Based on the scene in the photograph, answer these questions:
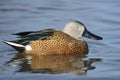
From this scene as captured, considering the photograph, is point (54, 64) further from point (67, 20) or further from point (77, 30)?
point (67, 20)

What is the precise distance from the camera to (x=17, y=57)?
10.8 metres

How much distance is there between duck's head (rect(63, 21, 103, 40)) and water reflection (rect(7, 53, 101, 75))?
56 cm

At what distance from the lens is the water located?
31.1 feet

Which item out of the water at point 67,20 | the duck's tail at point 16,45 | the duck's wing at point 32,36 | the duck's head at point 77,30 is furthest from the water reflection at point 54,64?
the duck's head at point 77,30

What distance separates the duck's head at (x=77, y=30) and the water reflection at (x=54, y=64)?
56 cm

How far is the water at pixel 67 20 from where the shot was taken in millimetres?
9484

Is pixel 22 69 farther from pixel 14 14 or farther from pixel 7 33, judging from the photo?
pixel 14 14

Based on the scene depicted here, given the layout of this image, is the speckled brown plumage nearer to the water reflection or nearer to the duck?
the duck

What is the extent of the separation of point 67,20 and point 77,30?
238 cm

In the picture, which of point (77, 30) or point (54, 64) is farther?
point (77, 30)

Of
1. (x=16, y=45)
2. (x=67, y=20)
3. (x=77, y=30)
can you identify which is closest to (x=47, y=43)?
(x=16, y=45)

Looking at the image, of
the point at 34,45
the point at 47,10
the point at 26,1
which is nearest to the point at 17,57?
the point at 34,45

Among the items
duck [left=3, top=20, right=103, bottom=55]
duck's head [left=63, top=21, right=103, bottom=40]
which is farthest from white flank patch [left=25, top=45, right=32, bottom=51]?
duck's head [left=63, top=21, right=103, bottom=40]

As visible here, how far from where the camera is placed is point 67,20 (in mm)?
13719
